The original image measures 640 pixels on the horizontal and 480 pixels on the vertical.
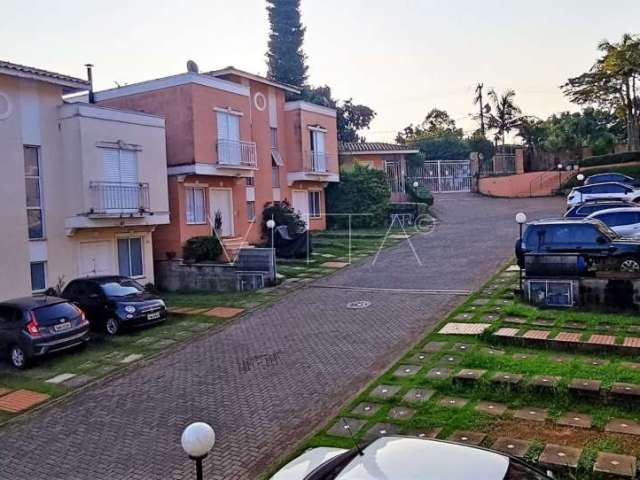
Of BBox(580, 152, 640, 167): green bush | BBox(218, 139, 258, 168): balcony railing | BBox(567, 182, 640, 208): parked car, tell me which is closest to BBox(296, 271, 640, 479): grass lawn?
BBox(218, 139, 258, 168): balcony railing

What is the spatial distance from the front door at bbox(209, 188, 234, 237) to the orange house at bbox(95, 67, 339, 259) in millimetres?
43

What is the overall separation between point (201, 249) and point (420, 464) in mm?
20059

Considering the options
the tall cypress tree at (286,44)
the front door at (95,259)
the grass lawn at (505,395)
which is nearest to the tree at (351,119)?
the tall cypress tree at (286,44)

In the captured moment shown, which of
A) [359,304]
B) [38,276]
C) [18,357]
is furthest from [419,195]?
[18,357]

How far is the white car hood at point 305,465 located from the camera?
4410mm

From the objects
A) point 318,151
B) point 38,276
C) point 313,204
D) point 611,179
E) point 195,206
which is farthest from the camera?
point 313,204

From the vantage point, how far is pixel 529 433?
7516mm

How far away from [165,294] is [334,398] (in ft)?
44.2

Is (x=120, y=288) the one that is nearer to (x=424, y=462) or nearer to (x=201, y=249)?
(x=201, y=249)

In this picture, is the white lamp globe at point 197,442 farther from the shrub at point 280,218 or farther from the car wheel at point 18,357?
the shrub at point 280,218

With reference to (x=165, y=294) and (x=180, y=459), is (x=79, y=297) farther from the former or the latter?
(x=180, y=459)

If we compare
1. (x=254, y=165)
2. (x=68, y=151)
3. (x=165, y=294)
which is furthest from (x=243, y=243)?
(x=68, y=151)

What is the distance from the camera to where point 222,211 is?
25781mm

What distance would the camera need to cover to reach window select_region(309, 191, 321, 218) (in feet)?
108
